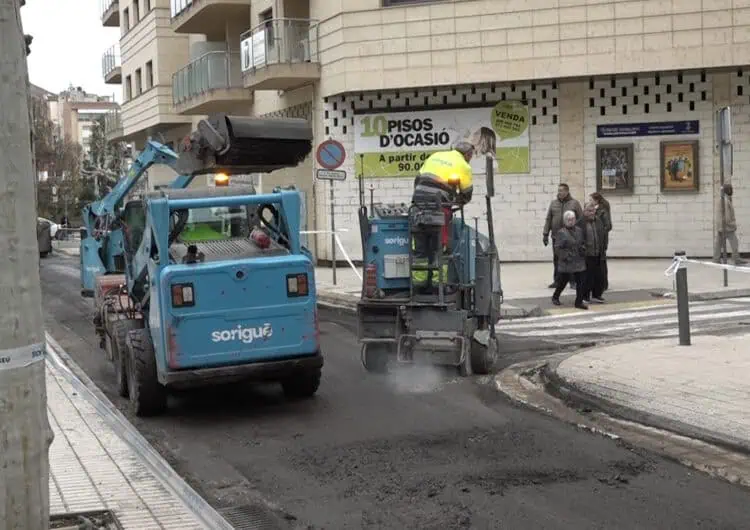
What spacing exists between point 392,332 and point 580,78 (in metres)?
14.8

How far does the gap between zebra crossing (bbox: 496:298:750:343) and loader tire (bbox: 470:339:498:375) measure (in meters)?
2.60

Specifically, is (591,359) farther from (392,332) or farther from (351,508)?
(351,508)

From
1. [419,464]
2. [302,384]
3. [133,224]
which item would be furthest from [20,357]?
[133,224]

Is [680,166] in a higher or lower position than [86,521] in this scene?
higher

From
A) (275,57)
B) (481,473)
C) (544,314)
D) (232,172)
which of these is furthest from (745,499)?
(275,57)

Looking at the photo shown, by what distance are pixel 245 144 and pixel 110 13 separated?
43.4m

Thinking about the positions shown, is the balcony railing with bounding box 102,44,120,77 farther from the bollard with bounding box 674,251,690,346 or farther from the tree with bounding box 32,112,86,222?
the bollard with bounding box 674,251,690,346

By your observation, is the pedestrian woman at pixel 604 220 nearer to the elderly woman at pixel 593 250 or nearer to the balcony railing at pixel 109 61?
the elderly woman at pixel 593 250

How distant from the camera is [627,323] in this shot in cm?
1373

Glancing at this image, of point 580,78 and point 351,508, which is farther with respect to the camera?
point 580,78

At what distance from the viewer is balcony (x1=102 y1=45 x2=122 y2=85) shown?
49.9 metres

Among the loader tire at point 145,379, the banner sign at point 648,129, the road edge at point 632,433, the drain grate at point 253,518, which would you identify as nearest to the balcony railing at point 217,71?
the banner sign at point 648,129

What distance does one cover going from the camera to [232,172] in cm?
998

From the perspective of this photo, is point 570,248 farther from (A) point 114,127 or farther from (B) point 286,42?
(A) point 114,127
